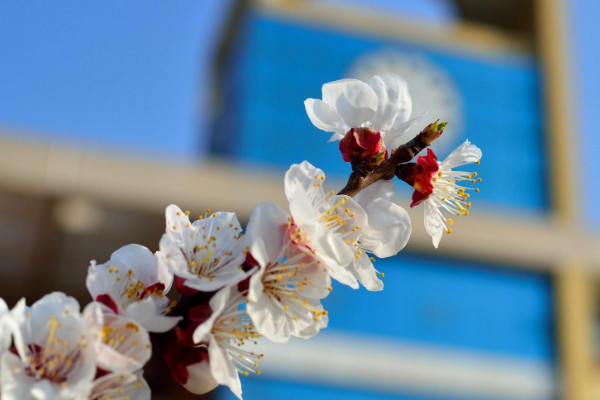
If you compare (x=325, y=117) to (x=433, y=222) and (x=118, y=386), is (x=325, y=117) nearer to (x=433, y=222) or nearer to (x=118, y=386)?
(x=433, y=222)

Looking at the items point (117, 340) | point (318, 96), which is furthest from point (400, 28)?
point (117, 340)

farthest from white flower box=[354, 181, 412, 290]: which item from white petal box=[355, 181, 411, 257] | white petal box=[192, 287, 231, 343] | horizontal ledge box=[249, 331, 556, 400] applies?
horizontal ledge box=[249, 331, 556, 400]

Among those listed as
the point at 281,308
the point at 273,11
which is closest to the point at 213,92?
the point at 273,11

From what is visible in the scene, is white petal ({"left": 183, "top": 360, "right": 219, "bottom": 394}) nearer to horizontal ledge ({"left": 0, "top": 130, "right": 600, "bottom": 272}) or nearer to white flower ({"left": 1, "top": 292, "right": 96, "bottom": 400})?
white flower ({"left": 1, "top": 292, "right": 96, "bottom": 400})

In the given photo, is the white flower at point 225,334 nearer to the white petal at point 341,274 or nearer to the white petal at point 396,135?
the white petal at point 341,274

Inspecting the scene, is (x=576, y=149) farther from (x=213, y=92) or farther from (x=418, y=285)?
(x=213, y=92)
